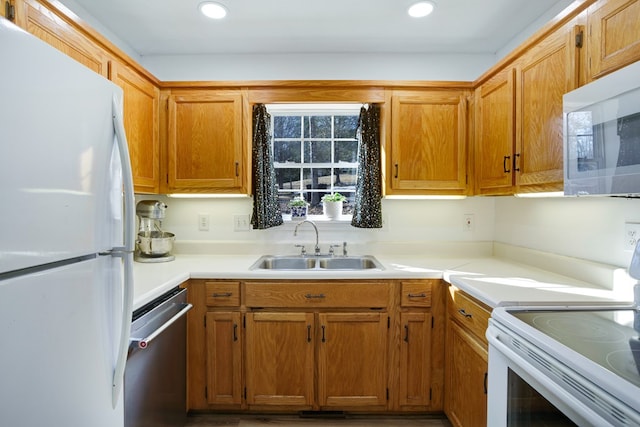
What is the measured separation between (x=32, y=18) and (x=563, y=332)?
215 cm

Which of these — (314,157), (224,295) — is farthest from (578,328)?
(314,157)

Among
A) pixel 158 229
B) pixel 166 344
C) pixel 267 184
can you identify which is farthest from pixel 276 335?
pixel 158 229

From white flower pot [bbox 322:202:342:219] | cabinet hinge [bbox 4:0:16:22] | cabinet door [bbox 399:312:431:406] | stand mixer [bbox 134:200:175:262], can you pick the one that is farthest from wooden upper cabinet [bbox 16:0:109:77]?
cabinet door [bbox 399:312:431:406]

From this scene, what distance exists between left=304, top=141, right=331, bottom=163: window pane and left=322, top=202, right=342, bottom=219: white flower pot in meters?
0.39

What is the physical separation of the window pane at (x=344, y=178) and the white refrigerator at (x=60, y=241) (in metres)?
1.80

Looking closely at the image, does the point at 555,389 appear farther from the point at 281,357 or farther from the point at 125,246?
the point at 281,357

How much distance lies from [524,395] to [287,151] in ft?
7.02

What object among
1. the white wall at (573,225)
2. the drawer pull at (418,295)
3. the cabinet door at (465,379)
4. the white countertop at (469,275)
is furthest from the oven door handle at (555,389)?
the white wall at (573,225)

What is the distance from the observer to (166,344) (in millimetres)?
1532

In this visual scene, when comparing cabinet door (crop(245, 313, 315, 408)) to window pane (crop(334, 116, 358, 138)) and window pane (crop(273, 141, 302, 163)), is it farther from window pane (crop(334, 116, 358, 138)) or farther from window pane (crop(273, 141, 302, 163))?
window pane (crop(334, 116, 358, 138))

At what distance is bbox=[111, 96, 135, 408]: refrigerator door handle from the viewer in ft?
3.05

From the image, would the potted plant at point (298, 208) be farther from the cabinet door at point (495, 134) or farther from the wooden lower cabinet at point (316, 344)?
the cabinet door at point (495, 134)

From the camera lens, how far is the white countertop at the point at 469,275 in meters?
1.34

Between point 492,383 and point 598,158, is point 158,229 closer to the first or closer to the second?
point 492,383
